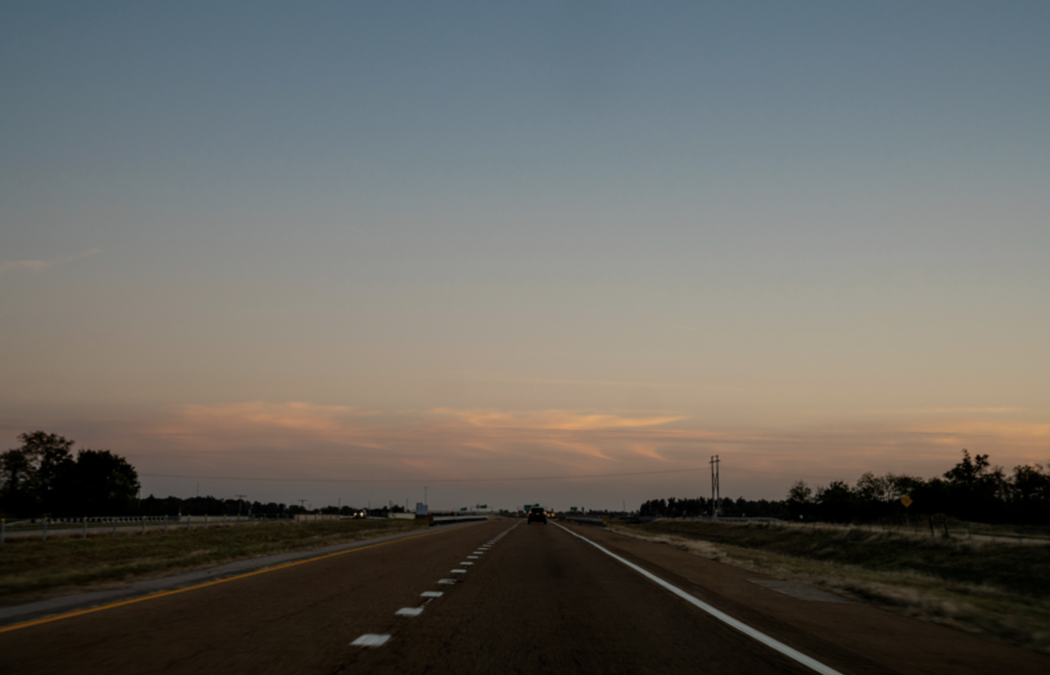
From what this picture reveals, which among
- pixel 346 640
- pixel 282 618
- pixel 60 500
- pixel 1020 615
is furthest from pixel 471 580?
pixel 60 500

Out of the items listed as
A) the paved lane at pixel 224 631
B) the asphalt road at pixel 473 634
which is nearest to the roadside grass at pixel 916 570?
the asphalt road at pixel 473 634

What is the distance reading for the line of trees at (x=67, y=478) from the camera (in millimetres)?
128875

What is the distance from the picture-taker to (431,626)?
9492 millimetres

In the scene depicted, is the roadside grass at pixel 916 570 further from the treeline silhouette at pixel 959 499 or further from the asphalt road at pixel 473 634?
the treeline silhouette at pixel 959 499

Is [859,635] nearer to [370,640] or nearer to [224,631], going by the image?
[370,640]

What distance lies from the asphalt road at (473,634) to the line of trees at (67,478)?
133 metres

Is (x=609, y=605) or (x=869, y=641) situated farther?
(x=609, y=605)

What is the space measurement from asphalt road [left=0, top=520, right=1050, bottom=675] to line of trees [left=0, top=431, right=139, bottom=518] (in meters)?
133

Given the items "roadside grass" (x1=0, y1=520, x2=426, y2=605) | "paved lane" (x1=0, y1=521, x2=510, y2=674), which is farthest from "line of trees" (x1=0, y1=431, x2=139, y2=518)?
"paved lane" (x1=0, y1=521, x2=510, y2=674)

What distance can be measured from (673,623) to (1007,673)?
3.80 m

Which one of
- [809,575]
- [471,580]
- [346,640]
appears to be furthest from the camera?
[809,575]

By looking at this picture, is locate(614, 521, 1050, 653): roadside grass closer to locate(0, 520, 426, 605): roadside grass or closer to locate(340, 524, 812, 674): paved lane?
locate(340, 524, 812, 674): paved lane

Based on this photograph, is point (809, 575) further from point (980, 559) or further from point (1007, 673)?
point (980, 559)

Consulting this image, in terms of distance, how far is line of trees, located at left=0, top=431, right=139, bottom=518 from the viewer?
129 meters
